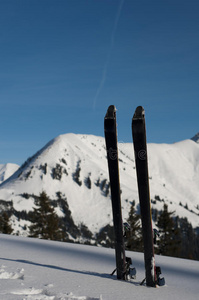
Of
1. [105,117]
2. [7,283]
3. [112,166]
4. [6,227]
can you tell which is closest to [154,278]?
[112,166]

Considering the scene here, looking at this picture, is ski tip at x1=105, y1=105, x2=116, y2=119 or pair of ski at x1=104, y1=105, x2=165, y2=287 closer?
pair of ski at x1=104, y1=105, x2=165, y2=287

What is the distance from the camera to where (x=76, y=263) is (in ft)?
31.6

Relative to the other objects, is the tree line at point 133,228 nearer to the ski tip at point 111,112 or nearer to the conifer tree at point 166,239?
the conifer tree at point 166,239

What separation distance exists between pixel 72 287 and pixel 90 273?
1.84m

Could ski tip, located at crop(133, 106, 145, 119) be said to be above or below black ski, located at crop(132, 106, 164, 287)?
above

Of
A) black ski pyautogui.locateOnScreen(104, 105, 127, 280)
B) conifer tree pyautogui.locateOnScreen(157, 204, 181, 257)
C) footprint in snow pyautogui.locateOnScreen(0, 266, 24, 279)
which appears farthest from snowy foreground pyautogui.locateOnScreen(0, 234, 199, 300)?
conifer tree pyautogui.locateOnScreen(157, 204, 181, 257)

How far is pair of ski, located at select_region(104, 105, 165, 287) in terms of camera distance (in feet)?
22.7

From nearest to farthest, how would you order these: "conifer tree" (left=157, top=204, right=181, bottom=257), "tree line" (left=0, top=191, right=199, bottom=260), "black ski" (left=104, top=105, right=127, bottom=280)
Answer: "black ski" (left=104, top=105, right=127, bottom=280) < "conifer tree" (left=157, top=204, right=181, bottom=257) < "tree line" (left=0, top=191, right=199, bottom=260)

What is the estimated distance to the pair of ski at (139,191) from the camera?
22.7 feet

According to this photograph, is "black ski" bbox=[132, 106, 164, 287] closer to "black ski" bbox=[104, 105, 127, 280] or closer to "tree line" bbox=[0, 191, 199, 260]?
"black ski" bbox=[104, 105, 127, 280]

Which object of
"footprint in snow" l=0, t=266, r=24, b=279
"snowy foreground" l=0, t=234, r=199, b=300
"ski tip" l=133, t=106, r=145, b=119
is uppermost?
"ski tip" l=133, t=106, r=145, b=119

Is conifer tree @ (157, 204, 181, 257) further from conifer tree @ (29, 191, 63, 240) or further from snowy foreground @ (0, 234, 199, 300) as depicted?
snowy foreground @ (0, 234, 199, 300)

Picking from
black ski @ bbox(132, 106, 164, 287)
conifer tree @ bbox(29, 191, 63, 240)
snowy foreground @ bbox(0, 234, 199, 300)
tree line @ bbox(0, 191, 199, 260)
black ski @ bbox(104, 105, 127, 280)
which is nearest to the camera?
snowy foreground @ bbox(0, 234, 199, 300)

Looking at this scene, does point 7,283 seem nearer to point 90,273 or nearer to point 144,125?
point 90,273
